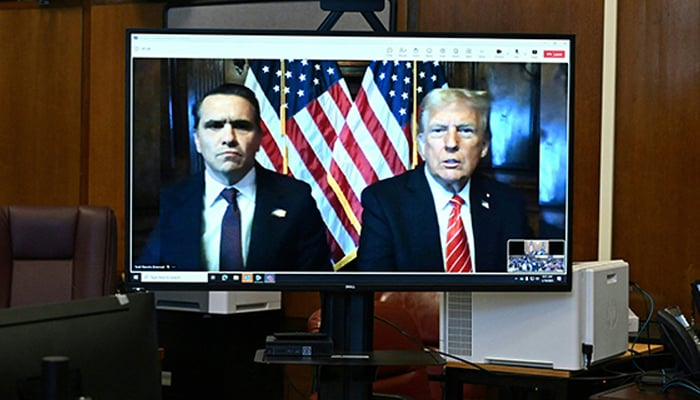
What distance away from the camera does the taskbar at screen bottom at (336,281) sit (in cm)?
278

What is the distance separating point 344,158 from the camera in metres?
2.80

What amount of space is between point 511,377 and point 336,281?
29.1 inches

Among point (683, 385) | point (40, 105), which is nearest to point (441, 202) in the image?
point (683, 385)

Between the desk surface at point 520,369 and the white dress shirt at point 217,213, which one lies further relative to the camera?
the desk surface at point 520,369

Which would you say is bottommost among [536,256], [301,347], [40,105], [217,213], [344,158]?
[301,347]

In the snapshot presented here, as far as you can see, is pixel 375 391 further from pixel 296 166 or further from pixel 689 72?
pixel 689 72

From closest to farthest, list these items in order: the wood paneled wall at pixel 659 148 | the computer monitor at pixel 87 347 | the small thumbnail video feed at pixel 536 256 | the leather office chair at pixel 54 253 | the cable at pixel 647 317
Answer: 1. the computer monitor at pixel 87 347
2. the small thumbnail video feed at pixel 536 256
3. the cable at pixel 647 317
4. the leather office chair at pixel 54 253
5. the wood paneled wall at pixel 659 148

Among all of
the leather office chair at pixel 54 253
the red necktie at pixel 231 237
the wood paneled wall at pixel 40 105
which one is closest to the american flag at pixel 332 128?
the red necktie at pixel 231 237

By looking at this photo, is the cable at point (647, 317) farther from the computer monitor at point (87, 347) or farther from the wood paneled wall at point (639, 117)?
the computer monitor at point (87, 347)

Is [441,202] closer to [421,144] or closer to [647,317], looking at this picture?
[421,144]

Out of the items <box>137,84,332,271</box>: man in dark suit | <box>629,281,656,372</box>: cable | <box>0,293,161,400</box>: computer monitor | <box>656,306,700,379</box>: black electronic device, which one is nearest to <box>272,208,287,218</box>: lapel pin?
<box>137,84,332,271</box>: man in dark suit

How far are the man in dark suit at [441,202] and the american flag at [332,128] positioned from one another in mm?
49

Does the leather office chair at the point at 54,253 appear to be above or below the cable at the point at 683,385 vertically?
above

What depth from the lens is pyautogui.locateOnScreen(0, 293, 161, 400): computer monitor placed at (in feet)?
5.32
